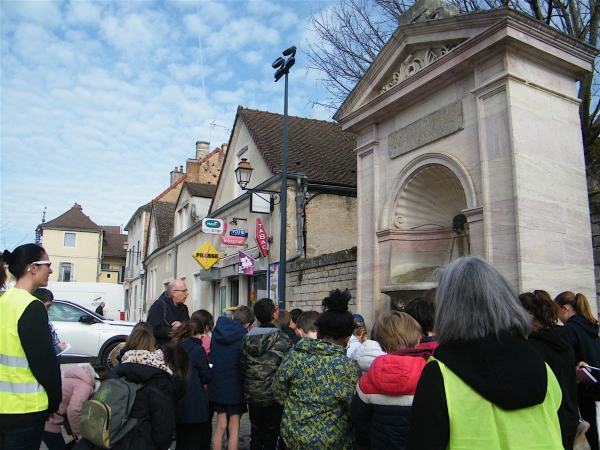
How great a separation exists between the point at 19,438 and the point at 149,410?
2.37 ft

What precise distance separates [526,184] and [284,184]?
4928 mm

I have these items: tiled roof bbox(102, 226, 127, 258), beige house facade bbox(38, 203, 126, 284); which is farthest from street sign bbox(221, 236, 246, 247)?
tiled roof bbox(102, 226, 127, 258)

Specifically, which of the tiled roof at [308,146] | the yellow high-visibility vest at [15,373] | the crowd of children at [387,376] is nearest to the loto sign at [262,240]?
the tiled roof at [308,146]

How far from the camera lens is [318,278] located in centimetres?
1149

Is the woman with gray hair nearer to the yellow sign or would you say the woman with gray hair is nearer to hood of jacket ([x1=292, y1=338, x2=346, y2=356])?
hood of jacket ([x1=292, y1=338, x2=346, y2=356])

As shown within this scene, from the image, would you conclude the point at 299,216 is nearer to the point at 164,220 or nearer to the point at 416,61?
the point at 416,61

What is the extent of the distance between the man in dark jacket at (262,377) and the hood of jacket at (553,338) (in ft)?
7.15

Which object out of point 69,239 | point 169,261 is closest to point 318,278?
point 169,261

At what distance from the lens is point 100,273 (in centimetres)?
5078

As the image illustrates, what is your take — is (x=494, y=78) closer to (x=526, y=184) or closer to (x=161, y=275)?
(x=526, y=184)

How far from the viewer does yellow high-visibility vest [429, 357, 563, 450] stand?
162 cm

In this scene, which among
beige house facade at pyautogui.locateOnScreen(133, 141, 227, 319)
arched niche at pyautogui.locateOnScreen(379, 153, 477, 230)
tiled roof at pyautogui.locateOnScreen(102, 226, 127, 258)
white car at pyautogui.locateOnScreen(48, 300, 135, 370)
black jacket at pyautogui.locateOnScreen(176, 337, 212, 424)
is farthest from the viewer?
tiled roof at pyautogui.locateOnScreen(102, 226, 127, 258)

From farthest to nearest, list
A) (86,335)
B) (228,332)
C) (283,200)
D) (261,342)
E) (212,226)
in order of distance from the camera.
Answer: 1. (212,226)
2. (86,335)
3. (283,200)
4. (228,332)
5. (261,342)

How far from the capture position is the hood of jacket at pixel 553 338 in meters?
2.90
